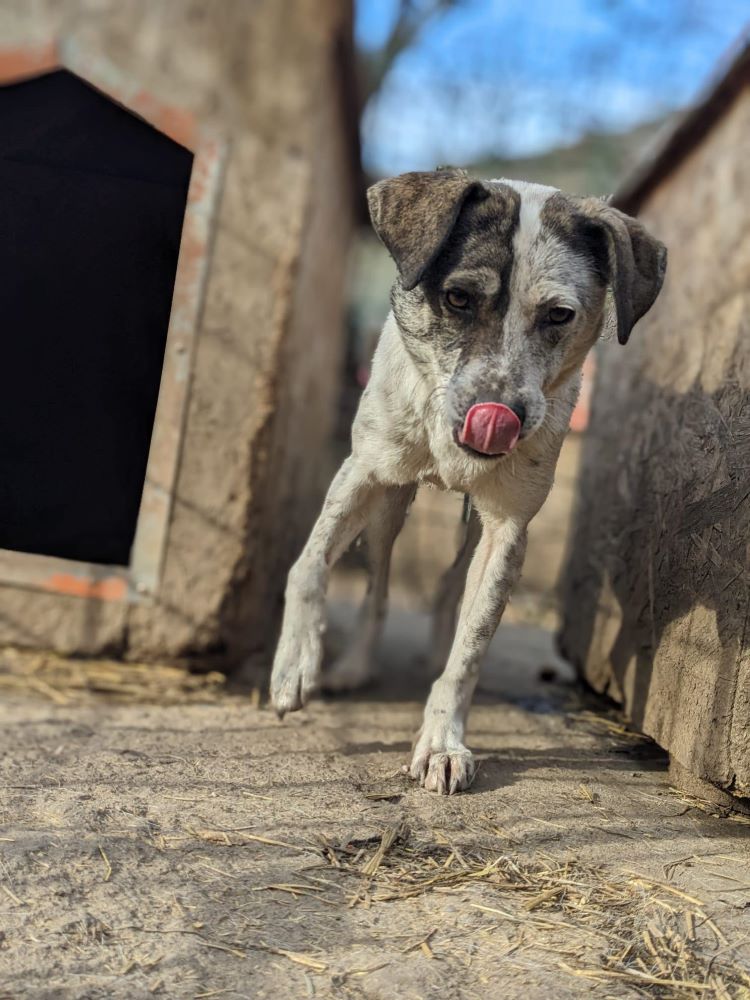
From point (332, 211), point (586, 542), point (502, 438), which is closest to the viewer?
point (502, 438)

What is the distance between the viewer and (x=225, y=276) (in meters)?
3.95

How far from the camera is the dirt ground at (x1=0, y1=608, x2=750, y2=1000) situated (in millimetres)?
1877

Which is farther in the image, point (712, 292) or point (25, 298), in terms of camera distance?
point (712, 292)

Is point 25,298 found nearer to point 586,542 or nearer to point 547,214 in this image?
point 547,214

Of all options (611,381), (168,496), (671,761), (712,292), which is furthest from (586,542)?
(168,496)

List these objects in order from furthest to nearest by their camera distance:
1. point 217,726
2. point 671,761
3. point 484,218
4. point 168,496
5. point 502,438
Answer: point 168,496 < point 217,726 < point 671,761 < point 484,218 < point 502,438

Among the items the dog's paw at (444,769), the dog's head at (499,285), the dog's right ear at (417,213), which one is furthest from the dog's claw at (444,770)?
the dog's right ear at (417,213)

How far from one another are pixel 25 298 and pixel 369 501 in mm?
1226

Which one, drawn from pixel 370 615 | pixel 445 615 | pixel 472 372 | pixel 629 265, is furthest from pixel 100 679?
pixel 629 265

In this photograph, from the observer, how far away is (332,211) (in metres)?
5.49

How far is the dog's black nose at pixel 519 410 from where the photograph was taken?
8.55ft

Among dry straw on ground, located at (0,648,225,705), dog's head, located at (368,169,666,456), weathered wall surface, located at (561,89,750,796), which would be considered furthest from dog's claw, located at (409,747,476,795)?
dry straw on ground, located at (0,648,225,705)

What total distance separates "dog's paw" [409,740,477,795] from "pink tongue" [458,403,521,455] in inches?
34.9

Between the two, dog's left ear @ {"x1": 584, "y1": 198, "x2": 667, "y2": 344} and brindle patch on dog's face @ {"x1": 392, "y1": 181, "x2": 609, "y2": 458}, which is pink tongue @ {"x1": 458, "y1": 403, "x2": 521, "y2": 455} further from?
dog's left ear @ {"x1": 584, "y1": 198, "x2": 667, "y2": 344}
